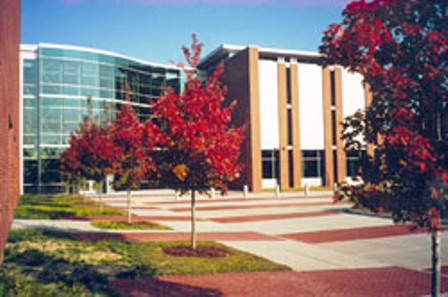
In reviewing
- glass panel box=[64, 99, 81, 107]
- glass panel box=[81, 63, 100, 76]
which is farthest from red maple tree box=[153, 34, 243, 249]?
glass panel box=[81, 63, 100, 76]

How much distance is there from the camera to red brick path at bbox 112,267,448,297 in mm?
7683

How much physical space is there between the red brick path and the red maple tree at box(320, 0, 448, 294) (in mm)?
3383

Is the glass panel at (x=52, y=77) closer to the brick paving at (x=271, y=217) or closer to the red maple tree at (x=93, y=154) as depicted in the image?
the red maple tree at (x=93, y=154)

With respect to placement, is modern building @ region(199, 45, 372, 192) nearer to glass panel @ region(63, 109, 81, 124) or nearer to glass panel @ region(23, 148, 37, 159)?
glass panel @ region(63, 109, 81, 124)

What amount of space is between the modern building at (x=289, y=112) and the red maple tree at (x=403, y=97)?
131 ft

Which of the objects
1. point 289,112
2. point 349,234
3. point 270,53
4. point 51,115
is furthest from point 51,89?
point 349,234

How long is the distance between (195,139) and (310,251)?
477 centimetres

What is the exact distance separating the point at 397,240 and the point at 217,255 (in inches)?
258

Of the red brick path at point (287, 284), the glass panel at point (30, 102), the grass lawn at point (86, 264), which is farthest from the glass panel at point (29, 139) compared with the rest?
the red brick path at point (287, 284)

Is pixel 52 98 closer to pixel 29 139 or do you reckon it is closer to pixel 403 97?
pixel 29 139

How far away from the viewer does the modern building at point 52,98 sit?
134ft

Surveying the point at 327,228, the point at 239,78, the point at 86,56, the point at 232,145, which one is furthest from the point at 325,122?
the point at 232,145

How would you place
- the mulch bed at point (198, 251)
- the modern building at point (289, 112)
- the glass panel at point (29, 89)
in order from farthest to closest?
the modern building at point (289, 112) → the glass panel at point (29, 89) → the mulch bed at point (198, 251)

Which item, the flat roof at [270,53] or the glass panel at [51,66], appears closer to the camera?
the glass panel at [51,66]
